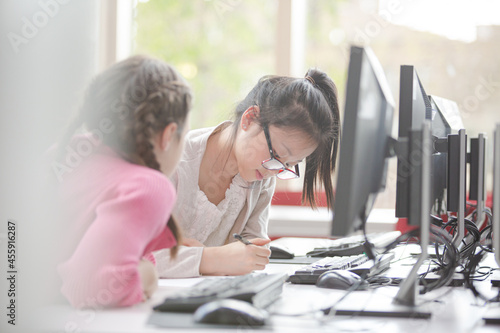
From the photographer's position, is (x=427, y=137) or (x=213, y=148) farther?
(x=213, y=148)

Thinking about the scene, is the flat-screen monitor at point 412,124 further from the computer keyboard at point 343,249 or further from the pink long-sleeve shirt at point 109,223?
the pink long-sleeve shirt at point 109,223

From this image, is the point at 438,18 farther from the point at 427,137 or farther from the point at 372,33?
the point at 427,137

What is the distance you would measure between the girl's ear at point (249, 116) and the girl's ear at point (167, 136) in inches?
24.0

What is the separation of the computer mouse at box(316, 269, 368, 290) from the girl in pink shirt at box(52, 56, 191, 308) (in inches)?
13.6

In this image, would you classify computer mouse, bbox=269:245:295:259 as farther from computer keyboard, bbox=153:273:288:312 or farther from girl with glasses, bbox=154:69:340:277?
computer keyboard, bbox=153:273:288:312

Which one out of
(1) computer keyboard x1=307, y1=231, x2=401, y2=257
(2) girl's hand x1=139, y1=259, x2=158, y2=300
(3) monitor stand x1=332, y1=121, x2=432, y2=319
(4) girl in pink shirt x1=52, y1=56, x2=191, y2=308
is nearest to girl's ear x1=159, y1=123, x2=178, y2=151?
(4) girl in pink shirt x1=52, y1=56, x2=191, y2=308

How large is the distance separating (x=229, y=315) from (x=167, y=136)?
0.33 m

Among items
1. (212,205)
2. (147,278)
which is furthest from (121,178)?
(212,205)

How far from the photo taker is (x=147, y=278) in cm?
100

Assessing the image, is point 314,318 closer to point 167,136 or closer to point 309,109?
point 167,136


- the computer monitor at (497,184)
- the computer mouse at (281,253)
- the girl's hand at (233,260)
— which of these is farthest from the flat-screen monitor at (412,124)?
the computer mouse at (281,253)

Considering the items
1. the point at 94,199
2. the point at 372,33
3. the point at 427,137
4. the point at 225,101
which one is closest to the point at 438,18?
the point at 372,33

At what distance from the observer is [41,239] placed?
32.0 inches

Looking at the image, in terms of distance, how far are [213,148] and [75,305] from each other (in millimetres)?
837
